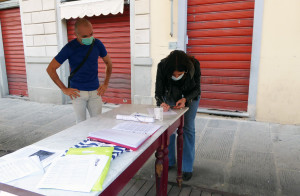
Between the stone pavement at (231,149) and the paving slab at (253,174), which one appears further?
the stone pavement at (231,149)

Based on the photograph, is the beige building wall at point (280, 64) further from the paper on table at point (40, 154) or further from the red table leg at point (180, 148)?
the paper on table at point (40, 154)

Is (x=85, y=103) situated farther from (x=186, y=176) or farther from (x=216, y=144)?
(x=216, y=144)

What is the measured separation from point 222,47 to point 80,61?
3.42 metres

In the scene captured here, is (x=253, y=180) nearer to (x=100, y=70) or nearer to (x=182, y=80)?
(x=182, y=80)

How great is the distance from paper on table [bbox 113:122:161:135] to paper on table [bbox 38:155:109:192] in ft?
1.71

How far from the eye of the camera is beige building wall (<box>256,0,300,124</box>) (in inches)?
173

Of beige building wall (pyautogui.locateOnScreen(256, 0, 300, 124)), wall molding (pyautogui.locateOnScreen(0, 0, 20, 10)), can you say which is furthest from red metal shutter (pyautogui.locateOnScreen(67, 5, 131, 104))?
beige building wall (pyautogui.locateOnScreen(256, 0, 300, 124))

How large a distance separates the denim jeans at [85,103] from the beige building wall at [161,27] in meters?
2.79

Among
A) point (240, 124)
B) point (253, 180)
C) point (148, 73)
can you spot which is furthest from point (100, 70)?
point (253, 180)

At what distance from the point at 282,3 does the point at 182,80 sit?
3.25 m

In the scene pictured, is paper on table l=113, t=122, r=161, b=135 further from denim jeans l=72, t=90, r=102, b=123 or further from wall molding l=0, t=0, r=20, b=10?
wall molding l=0, t=0, r=20, b=10

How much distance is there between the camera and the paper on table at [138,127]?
1767 millimetres

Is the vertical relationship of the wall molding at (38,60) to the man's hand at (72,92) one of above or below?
above

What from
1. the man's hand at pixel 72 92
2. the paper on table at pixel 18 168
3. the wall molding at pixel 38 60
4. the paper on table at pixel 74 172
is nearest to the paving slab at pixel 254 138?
the man's hand at pixel 72 92
